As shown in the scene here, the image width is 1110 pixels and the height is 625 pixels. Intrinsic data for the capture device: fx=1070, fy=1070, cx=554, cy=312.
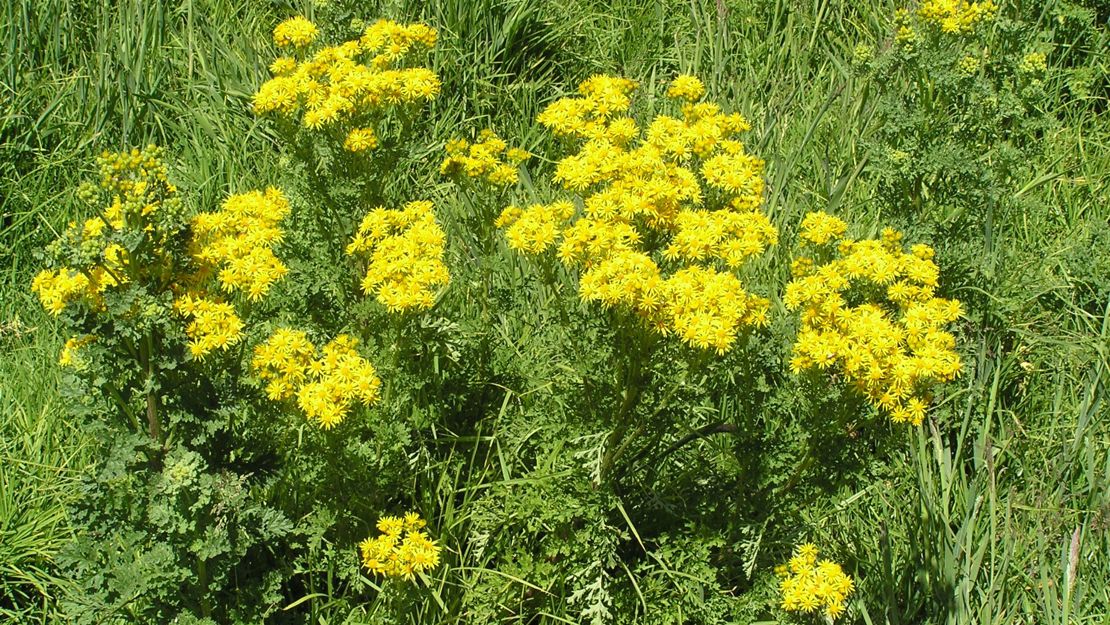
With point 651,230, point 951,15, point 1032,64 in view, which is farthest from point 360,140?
point 1032,64

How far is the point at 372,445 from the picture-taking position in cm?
288

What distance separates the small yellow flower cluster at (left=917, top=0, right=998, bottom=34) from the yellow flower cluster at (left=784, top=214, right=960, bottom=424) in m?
1.02

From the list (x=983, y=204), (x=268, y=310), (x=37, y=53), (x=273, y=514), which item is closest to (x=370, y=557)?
(x=273, y=514)

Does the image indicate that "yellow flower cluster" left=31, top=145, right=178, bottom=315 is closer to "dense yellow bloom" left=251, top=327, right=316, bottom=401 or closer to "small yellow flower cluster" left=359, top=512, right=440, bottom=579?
"dense yellow bloom" left=251, top=327, right=316, bottom=401

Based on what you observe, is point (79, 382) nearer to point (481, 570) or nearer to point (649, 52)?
point (481, 570)

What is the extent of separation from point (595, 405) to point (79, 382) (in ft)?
4.21

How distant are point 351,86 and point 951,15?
2.00 meters

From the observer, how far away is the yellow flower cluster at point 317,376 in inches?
99.9

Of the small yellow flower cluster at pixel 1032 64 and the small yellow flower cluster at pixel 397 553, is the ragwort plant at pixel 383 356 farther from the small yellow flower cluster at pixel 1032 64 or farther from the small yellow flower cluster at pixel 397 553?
the small yellow flower cluster at pixel 1032 64

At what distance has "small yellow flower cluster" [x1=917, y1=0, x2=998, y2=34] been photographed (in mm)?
3518

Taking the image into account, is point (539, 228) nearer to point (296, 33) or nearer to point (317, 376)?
point (317, 376)

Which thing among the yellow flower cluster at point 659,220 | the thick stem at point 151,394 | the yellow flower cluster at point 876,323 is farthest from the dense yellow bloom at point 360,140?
the yellow flower cluster at point 876,323

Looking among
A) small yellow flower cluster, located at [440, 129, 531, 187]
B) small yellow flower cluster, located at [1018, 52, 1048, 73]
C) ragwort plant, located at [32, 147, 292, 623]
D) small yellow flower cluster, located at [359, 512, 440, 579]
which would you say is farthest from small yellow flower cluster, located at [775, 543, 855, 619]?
small yellow flower cluster, located at [1018, 52, 1048, 73]

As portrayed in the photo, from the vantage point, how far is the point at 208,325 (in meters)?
2.48
